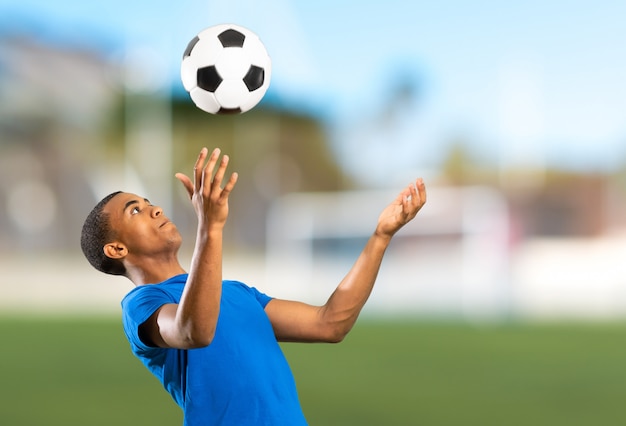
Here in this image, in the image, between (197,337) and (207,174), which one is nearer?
(207,174)

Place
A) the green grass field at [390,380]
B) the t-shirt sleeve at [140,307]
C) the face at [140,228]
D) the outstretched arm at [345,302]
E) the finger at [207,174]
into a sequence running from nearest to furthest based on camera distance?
the finger at [207,174] < the t-shirt sleeve at [140,307] < the face at [140,228] < the outstretched arm at [345,302] < the green grass field at [390,380]

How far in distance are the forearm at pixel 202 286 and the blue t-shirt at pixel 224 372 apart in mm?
276

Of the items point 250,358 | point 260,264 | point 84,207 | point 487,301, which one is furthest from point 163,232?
point 84,207

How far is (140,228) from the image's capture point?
135 inches

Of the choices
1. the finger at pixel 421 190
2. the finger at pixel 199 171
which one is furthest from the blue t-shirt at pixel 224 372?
the finger at pixel 421 190

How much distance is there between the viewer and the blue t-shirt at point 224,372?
3209 millimetres

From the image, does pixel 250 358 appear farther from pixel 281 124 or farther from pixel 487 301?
pixel 281 124

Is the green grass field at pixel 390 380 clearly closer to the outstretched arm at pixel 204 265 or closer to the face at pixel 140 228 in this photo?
the face at pixel 140 228

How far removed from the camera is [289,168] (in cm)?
4872

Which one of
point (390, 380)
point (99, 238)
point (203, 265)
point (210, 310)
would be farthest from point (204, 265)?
point (390, 380)

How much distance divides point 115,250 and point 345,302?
2.84ft

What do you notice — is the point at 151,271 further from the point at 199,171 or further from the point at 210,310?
the point at 199,171

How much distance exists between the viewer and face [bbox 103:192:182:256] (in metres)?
3.43

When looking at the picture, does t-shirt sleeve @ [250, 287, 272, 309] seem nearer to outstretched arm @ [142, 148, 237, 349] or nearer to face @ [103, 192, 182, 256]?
face @ [103, 192, 182, 256]
